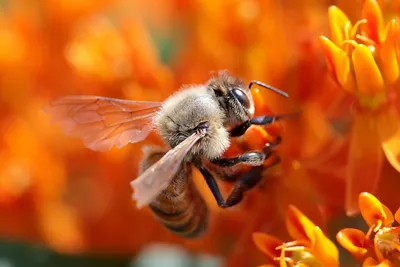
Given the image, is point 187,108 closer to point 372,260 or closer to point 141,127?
point 141,127

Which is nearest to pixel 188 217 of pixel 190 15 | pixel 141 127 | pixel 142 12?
pixel 141 127

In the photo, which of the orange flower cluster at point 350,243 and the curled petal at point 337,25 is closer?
the orange flower cluster at point 350,243

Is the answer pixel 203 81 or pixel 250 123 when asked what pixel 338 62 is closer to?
pixel 250 123

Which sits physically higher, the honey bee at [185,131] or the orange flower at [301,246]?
the honey bee at [185,131]

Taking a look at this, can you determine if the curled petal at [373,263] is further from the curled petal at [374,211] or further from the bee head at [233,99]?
the bee head at [233,99]

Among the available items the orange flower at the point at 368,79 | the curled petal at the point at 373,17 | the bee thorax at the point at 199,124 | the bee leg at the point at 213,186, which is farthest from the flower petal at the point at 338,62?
the bee leg at the point at 213,186

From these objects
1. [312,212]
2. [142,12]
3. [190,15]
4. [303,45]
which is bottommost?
[312,212]

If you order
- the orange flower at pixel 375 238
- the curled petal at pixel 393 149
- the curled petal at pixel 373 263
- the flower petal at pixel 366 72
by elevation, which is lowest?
the curled petal at pixel 373 263
